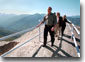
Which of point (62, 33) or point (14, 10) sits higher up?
point (14, 10)

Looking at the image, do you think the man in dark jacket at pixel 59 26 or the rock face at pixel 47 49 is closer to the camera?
the rock face at pixel 47 49

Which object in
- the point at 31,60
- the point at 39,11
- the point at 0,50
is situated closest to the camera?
the point at 31,60

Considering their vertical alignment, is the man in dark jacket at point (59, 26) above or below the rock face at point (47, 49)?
above

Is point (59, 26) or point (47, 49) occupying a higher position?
point (59, 26)

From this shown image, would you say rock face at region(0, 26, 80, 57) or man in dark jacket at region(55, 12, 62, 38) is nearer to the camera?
rock face at region(0, 26, 80, 57)

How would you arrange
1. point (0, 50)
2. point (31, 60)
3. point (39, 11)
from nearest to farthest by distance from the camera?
1. point (31, 60)
2. point (39, 11)
3. point (0, 50)

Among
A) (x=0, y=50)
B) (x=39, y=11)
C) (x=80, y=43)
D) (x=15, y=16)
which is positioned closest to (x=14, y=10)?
(x=15, y=16)

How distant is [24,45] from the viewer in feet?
15.3

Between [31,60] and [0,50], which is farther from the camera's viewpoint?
[0,50]

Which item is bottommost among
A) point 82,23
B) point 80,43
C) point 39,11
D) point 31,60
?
point 31,60

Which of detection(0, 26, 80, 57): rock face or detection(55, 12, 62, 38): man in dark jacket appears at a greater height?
detection(55, 12, 62, 38): man in dark jacket

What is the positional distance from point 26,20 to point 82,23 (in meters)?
1.30

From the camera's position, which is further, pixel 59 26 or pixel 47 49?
pixel 59 26

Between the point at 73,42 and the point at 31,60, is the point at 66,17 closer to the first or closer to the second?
the point at 73,42
